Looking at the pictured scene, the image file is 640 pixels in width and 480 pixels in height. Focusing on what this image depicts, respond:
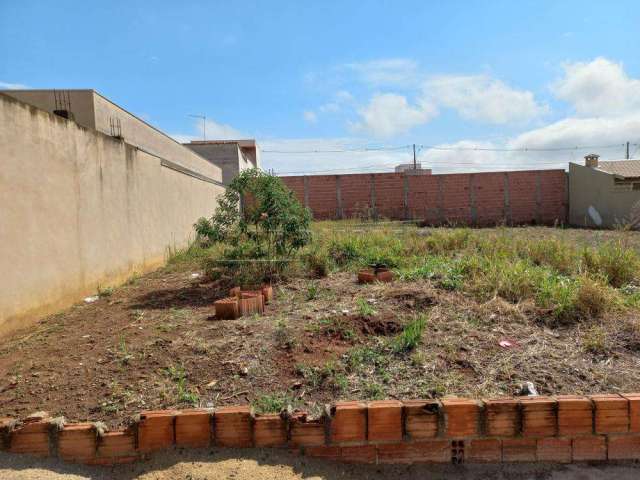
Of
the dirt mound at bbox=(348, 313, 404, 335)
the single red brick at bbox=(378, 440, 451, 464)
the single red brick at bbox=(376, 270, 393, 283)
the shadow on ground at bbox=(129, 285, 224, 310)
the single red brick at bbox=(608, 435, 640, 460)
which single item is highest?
the single red brick at bbox=(376, 270, 393, 283)

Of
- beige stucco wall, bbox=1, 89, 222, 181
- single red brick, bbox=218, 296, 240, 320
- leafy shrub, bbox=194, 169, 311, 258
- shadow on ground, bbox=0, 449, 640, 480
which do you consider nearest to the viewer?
shadow on ground, bbox=0, 449, 640, 480

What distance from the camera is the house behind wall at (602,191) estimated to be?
18.0 meters

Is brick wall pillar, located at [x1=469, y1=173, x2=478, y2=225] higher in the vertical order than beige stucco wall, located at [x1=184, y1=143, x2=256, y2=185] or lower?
lower

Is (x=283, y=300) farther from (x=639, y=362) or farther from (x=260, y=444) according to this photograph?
(x=639, y=362)

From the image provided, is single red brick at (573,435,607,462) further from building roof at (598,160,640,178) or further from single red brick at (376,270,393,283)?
building roof at (598,160,640,178)

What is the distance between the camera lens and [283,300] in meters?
4.64

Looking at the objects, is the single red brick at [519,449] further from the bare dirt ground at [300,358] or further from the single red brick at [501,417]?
the bare dirt ground at [300,358]

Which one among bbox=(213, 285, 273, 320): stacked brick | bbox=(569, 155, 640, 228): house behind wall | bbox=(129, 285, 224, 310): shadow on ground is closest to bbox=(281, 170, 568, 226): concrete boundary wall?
bbox=(569, 155, 640, 228): house behind wall

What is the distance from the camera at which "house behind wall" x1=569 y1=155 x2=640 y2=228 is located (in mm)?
17984

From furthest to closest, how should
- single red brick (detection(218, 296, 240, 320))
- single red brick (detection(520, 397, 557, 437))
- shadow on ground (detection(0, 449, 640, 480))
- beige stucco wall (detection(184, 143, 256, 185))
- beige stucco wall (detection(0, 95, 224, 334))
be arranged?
beige stucco wall (detection(184, 143, 256, 185)), single red brick (detection(218, 296, 240, 320)), beige stucco wall (detection(0, 95, 224, 334)), single red brick (detection(520, 397, 557, 437)), shadow on ground (detection(0, 449, 640, 480))

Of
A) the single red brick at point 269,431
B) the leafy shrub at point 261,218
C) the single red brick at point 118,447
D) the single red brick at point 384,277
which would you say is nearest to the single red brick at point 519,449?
the single red brick at point 269,431

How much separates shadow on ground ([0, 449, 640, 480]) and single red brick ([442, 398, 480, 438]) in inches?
7.1

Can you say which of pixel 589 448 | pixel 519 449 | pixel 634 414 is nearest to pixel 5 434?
pixel 519 449

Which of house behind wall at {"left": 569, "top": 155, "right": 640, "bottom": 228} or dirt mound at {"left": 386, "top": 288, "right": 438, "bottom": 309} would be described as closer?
dirt mound at {"left": 386, "top": 288, "right": 438, "bottom": 309}
